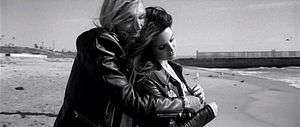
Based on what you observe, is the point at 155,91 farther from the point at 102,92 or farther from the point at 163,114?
the point at 102,92

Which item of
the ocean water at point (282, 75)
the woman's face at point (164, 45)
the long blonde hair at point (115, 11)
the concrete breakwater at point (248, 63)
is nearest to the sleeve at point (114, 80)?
the long blonde hair at point (115, 11)

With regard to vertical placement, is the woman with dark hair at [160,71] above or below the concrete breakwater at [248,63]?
above

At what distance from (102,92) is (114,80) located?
0.11 metres

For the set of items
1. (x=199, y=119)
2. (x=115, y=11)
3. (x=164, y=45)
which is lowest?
(x=199, y=119)

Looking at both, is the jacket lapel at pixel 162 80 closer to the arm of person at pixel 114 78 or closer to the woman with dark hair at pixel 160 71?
the woman with dark hair at pixel 160 71

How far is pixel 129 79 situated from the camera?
161 cm

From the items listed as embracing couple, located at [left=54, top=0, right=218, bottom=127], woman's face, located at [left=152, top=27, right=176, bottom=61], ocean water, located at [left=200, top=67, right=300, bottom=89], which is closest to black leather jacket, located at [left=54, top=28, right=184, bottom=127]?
embracing couple, located at [left=54, top=0, right=218, bottom=127]

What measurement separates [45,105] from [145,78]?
294 inches

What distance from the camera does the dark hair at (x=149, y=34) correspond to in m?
1.75

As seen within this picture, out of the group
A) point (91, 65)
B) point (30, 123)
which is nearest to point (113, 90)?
point (91, 65)

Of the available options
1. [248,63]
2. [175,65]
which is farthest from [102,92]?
[248,63]

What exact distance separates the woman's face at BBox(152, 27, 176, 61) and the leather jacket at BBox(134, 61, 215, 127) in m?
0.07

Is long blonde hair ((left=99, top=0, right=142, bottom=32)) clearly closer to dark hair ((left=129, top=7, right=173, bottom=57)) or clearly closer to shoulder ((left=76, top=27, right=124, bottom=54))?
shoulder ((left=76, top=27, right=124, bottom=54))

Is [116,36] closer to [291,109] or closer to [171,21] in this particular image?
[171,21]
